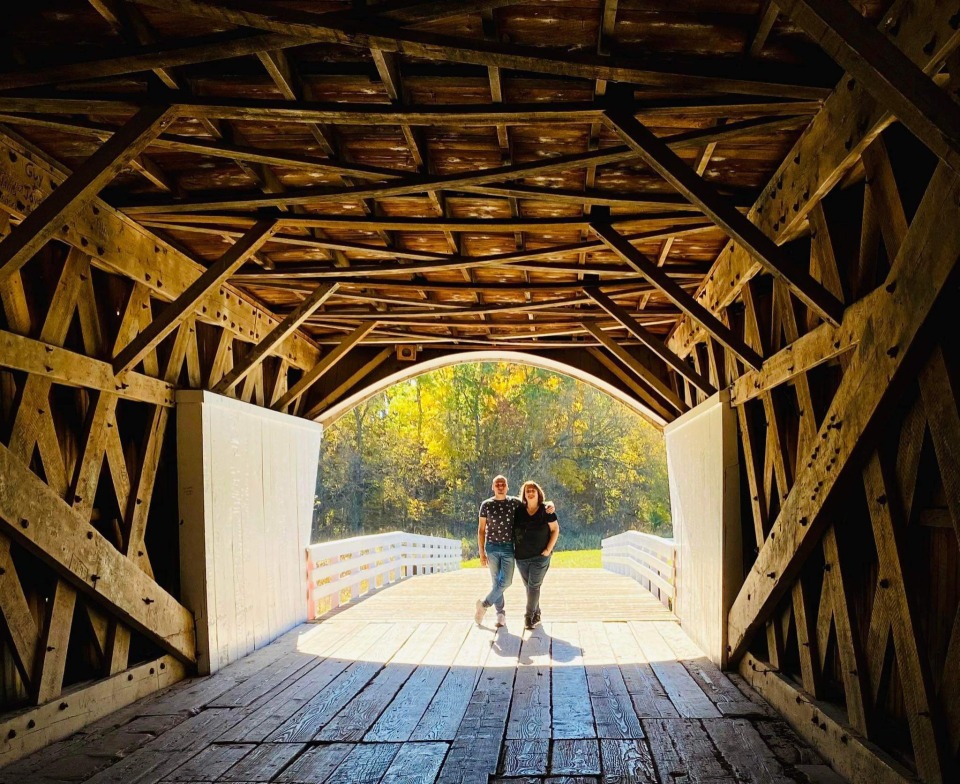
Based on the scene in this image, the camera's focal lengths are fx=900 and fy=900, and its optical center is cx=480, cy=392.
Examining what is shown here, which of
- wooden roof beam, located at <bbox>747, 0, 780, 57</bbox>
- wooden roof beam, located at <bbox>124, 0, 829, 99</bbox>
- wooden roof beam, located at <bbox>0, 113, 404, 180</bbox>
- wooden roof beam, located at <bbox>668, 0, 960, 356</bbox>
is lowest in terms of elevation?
wooden roof beam, located at <bbox>668, 0, 960, 356</bbox>

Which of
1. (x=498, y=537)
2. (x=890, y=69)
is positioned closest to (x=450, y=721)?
(x=498, y=537)

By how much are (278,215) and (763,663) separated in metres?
4.28

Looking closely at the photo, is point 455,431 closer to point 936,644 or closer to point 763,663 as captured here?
point 763,663

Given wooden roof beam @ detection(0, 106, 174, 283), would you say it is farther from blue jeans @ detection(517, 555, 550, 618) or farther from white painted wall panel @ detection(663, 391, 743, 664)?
blue jeans @ detection(517, 555, 550, 618)

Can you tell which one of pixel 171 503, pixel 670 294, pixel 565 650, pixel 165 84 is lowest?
pixel 565 650

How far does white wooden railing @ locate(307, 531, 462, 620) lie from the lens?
9.98m

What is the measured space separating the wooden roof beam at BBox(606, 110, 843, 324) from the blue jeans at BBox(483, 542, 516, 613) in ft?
15.3

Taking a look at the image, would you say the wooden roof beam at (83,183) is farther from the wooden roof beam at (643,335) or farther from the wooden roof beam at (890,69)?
the wooden roof beam at (643,335)

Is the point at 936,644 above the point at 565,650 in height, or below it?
above

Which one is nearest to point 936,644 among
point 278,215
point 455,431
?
point 278,215

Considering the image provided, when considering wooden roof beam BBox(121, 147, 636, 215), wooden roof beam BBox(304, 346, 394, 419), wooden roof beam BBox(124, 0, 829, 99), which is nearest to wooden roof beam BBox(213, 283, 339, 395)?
wooden roof beam BBox(121, 147, 636, 215)

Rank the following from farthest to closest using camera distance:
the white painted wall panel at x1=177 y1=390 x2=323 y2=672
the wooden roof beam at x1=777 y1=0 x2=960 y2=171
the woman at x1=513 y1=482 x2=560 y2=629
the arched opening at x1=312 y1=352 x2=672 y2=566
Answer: the arched opening at x1=312 y1=352 x2=672 y2=566, the woman at x1=513 y1=482 x2=560 y2=629, the white painted wall panel at x1=177 y1=390 x2=323 y2=672, the wooden roof beam at x1=777 y1=0 x2=960 y2=171

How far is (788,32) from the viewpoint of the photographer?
3609mm

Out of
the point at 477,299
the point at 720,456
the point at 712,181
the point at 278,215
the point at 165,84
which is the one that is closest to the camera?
the point at 165,84
